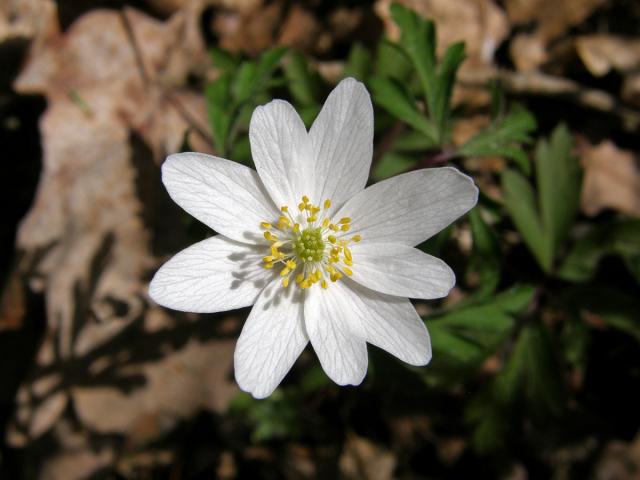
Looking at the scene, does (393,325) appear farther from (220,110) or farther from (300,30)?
(300,30)

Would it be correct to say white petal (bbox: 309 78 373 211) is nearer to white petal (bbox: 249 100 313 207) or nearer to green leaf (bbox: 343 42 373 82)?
white petal (bbox: 249 100 313 207)

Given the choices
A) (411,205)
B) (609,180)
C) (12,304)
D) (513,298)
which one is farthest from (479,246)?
(12,304)

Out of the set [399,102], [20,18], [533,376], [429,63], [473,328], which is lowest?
[533,376]

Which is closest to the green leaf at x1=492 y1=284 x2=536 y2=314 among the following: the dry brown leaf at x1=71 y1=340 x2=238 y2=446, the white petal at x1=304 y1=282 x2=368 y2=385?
the white petal at x1=304 y1=282 x2=368 y2=385

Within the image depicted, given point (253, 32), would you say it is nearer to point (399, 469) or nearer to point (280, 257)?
point (280, 257)

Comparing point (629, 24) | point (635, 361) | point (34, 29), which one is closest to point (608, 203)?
point (635, 361)

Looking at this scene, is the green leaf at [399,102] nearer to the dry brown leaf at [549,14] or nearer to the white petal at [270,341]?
the white petal at [270,341]

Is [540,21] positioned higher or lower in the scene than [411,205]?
lower
